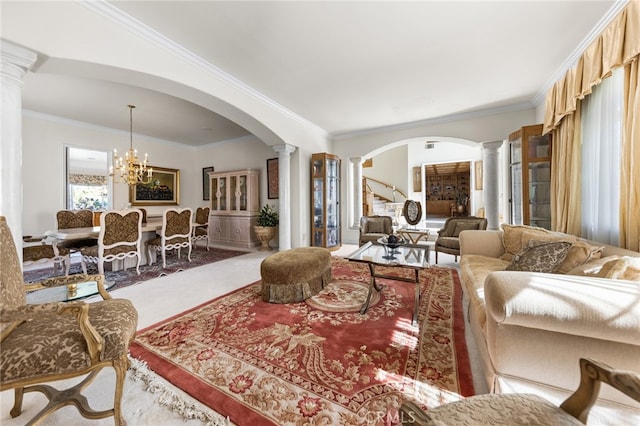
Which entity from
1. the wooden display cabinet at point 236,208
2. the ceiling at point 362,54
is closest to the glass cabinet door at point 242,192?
the wooden display cabinet at point 236,208

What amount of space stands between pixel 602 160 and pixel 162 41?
4.38 metres

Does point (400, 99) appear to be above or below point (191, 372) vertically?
above

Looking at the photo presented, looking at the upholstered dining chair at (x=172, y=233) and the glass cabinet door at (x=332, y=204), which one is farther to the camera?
the glass cabinet door at (x=332, y=204)

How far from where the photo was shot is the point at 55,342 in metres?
1.03

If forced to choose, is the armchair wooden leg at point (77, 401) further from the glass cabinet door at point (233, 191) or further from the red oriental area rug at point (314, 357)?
the glass cabinet door at point (233, 191)

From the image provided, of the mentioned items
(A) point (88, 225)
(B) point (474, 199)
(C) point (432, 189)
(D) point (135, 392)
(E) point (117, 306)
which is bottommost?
(D) point (135, 392)

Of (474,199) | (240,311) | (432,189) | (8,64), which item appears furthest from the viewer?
(432,189)

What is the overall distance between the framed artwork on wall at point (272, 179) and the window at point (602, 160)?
498 cm

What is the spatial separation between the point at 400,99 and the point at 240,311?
12.5 feet

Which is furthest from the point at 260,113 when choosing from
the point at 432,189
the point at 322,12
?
the point at 432,189

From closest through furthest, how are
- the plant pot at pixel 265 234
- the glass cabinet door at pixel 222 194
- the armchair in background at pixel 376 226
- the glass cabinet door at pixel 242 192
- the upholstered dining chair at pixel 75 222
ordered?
the upholstered dining chair at pixel 75 222
the armchair in background at pixel 376 226
the plant pot at pixel 265 234
the glass cabinet door at pixel 242 192
the glass cabinet door at pixel 222 194

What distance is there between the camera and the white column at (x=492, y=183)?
4.41m

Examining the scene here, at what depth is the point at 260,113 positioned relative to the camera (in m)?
3.75

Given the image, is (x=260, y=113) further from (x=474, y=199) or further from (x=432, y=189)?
(x=432, y=189)
